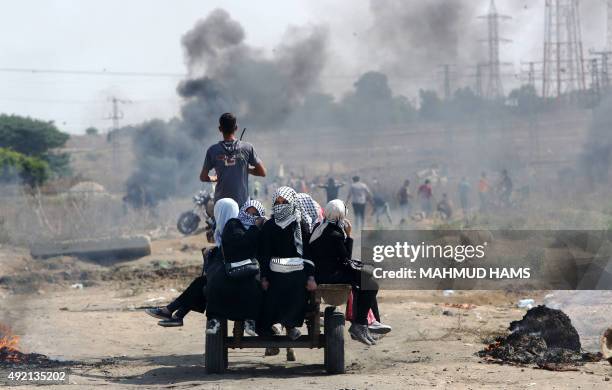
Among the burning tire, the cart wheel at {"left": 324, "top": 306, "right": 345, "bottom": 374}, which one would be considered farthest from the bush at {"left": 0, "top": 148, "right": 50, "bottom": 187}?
the burning tire

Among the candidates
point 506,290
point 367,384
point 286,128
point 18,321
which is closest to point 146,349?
point 18,321

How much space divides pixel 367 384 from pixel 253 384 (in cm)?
98

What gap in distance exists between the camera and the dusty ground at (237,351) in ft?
29.1

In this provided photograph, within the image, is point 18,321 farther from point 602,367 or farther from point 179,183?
point 179,183

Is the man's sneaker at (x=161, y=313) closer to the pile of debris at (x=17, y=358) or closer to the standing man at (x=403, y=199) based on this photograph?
the pile of debris at (x=17, y=358)

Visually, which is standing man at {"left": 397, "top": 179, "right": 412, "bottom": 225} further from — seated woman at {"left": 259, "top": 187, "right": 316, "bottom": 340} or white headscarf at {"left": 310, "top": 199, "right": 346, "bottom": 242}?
seated woman at {"left": 259, "top": 187, "right": 316, "bottom": 340}

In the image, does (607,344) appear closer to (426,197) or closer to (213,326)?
(213,326)

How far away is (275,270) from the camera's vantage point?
9.31 m

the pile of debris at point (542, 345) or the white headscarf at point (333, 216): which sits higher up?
the white headscarf at point (333, 216)

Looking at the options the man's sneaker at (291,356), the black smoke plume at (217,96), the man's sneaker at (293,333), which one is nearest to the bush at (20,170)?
the black smoke plume at (217,96)

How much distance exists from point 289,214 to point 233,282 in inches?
31.1

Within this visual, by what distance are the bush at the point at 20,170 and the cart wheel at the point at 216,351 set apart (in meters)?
37.7

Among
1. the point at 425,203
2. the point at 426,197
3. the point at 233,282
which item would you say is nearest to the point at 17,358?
the point at 233,282

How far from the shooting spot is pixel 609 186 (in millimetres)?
38812
